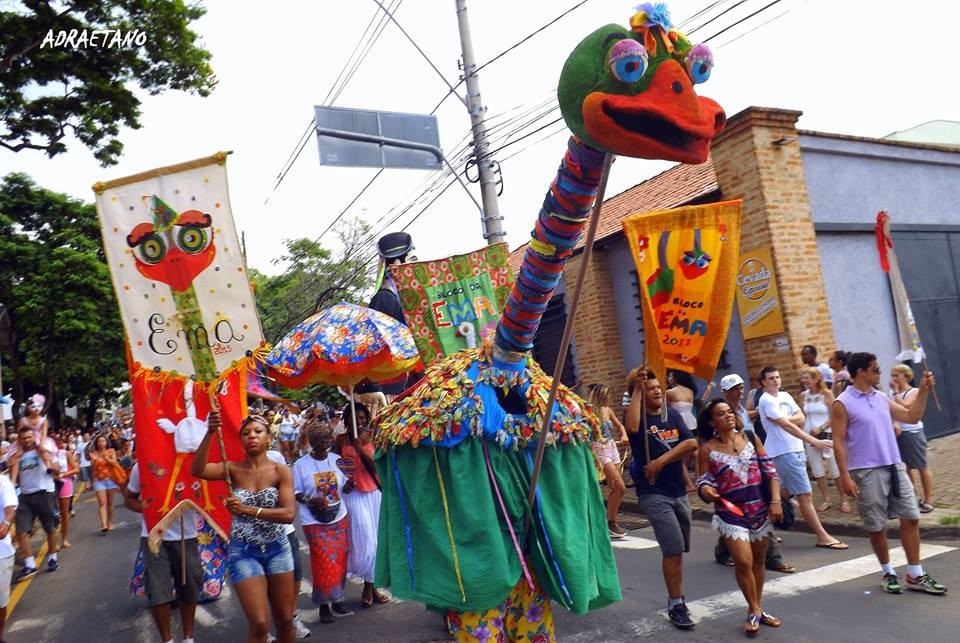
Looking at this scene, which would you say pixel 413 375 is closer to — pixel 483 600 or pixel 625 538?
pixel 625 538

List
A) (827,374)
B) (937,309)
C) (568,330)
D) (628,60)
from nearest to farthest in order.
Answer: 1. (628,60)
2. (568,330)
3. (827,374)
4. (937,309)

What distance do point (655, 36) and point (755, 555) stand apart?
385cm

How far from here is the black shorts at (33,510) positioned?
31.7 ft

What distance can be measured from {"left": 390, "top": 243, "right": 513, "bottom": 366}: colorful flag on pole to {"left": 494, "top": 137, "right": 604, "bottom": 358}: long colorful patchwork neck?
1175 millimetres

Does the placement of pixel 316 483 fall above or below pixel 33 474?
below

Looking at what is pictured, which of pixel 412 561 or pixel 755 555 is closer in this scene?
pixel 412 561

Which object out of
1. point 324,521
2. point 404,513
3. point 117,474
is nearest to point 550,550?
point 404,513

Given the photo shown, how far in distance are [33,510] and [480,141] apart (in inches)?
293

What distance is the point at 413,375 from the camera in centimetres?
796

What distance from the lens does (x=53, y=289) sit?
24953mm

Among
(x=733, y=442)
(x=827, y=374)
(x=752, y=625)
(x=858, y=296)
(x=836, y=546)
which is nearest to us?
(x=752, y=625)

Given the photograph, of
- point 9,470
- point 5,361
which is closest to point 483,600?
point 9,470

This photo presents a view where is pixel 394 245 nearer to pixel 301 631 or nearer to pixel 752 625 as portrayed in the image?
pixel 301 631

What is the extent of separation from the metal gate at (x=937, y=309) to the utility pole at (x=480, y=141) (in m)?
5.92
